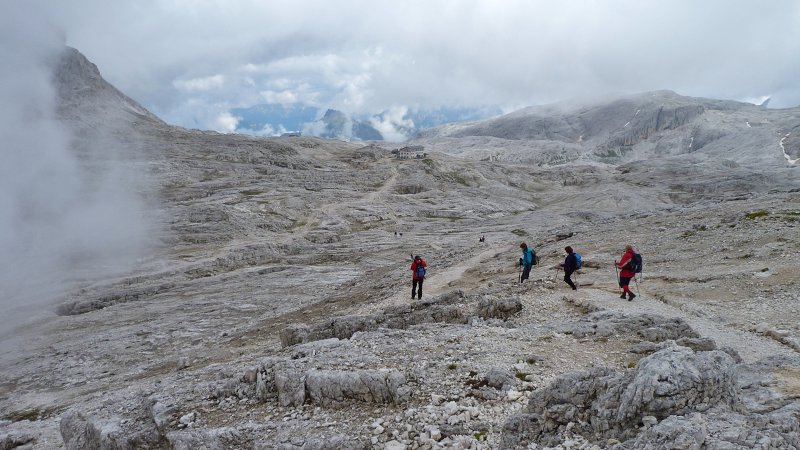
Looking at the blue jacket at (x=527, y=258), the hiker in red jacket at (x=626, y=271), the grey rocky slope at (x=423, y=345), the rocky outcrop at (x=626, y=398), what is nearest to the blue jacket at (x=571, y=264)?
the grey rocky slope at (x=423, y=345)

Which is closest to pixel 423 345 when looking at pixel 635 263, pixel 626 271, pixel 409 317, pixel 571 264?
pixel 409 317

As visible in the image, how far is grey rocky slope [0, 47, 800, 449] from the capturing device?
401 inches

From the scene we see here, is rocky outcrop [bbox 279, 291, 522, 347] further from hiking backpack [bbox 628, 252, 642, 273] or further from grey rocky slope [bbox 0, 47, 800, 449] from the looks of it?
hiking backpack [bbox 628, 252, 642, 273]

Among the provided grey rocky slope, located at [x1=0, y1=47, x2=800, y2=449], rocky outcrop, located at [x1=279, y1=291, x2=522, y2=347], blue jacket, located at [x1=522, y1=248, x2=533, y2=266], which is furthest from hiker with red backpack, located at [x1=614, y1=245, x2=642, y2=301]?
rocky outcrop, located at [x1=279, y1=291, x2=522, y2=347]

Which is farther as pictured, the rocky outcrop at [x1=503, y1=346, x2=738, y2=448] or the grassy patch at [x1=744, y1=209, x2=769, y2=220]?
the grassy patch at [x1=744, y1=209, x2=769, y2=220]

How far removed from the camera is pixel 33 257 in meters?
75.5

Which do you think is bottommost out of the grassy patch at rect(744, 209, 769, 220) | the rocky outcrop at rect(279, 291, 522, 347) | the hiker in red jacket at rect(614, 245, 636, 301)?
the rocky outcrop at rect(279, 291, 522, 347)

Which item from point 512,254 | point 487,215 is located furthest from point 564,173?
point 512,254

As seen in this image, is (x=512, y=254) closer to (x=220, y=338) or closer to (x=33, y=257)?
(x=220, y=338)

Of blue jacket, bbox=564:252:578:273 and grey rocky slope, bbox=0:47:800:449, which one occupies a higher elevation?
blue jacket, bbox=564:252:578:273

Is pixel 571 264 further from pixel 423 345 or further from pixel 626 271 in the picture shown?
pixel 423 345

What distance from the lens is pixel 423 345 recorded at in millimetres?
16484

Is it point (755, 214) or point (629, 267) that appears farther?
point (755, 214)

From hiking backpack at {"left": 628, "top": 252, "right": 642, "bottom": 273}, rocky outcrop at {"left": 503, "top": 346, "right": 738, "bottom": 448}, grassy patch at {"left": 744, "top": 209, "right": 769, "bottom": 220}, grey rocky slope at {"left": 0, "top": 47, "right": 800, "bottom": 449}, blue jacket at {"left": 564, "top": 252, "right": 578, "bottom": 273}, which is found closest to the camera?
rocky outcrop at {"left": 503, "top": 346, "right": 738, "bottom": 448}
